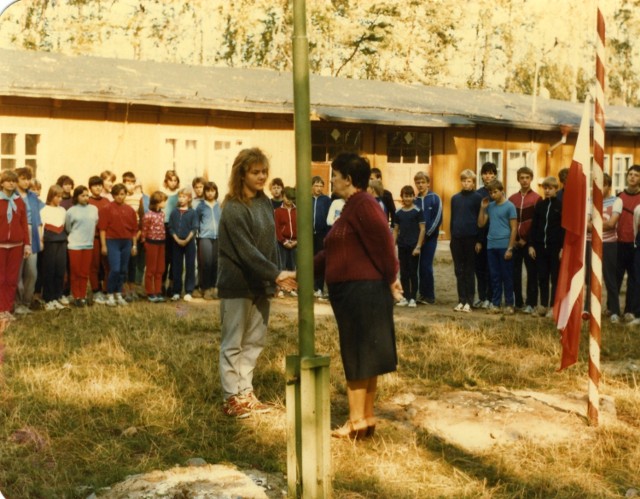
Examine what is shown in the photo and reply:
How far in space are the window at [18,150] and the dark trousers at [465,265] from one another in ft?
34.3

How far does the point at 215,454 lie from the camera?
6.27 meters

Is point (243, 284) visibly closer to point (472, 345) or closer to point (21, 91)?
point (472, 345)

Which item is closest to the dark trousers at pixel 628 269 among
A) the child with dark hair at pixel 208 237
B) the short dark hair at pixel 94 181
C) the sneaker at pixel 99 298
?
the child with dark hair at pixel 208 237

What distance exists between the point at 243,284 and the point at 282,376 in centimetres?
169

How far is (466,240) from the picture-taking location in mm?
13336

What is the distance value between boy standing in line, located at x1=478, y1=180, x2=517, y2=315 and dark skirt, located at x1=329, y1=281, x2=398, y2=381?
6717 millimetres

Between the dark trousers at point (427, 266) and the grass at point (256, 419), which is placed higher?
the dark trousers at point (427, 266)

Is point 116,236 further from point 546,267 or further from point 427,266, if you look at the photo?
point 546,267

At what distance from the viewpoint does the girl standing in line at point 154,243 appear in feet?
45.8

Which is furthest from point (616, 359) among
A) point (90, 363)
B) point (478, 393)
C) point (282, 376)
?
point (90, 363)

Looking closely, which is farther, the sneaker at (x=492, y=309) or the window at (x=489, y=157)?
the window at (x=489, y=157)

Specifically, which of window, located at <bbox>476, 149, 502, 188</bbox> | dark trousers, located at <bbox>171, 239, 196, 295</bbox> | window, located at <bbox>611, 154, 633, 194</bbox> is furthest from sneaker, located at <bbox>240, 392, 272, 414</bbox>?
window, located at <bbox>611, 154, 633, 194</bbox>

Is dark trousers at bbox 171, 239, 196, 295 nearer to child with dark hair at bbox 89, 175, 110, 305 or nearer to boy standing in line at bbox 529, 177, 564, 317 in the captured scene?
child with dark hair at bbox 89, 175, 110, 305

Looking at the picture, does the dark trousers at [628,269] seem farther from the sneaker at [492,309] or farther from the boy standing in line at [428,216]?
the boy standing in line at [428,216]
